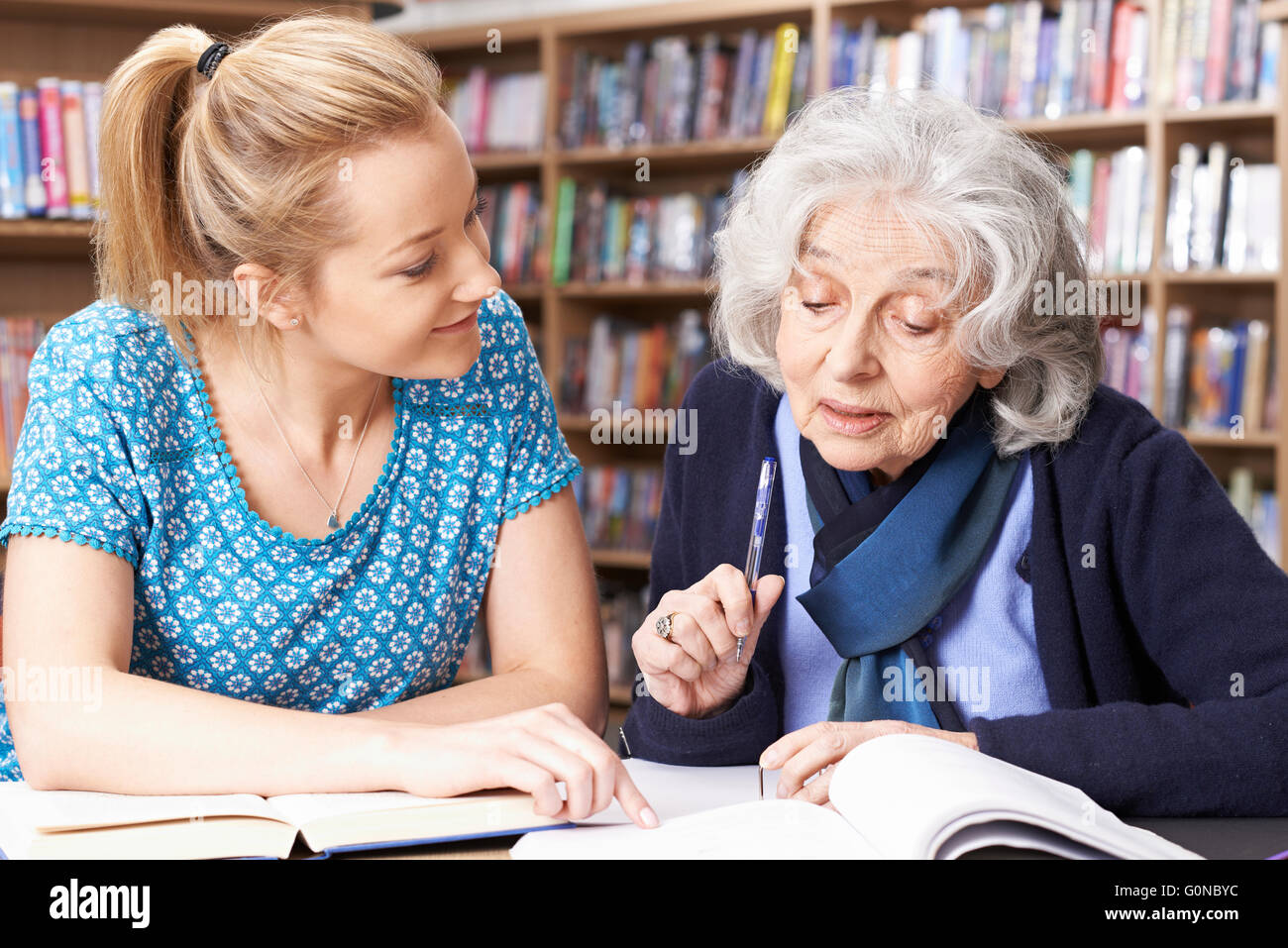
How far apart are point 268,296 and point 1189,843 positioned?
96 cm

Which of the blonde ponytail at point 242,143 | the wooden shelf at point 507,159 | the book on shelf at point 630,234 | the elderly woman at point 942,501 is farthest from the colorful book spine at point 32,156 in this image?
the elderly woman at point 942,501

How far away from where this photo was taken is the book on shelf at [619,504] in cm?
392

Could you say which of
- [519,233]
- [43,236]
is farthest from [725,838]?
[519,233]

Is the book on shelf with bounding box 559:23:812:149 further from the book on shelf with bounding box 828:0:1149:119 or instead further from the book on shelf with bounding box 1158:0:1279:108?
the book on shelf with bounding box 1158:0:1279:108

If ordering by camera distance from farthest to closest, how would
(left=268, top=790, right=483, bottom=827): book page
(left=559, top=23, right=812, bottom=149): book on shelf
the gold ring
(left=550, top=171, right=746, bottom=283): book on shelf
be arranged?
(left=550, top=171, right=746, bottom=283): book on shelf, (left=559, top=23, right=812, bottom=149): book on shelf, the gold ring, (left=268, top=790, right=483, bottom=827): book page

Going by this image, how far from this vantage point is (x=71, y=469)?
1.15m

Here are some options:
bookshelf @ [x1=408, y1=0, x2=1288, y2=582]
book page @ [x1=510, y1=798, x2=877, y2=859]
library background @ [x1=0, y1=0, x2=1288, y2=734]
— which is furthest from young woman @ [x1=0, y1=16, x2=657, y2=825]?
bookshelf @ [x1=408, y1=0, x2=1288, y2=582]

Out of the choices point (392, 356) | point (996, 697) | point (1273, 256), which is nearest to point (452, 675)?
point (392, 356)

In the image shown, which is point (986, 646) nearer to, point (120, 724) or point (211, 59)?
point (120, 724)

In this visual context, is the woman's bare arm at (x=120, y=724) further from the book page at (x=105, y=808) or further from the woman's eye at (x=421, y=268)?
the woman's eye at (x=421, y=268)

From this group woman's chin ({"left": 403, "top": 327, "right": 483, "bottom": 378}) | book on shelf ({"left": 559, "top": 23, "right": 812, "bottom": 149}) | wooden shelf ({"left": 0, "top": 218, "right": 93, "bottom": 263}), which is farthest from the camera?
book on shelf ({"left": 559, "top": 23, "right": 812, "bottom": 149})

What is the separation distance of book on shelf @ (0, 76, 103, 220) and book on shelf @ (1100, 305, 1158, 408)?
256 cm

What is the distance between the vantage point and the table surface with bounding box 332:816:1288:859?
877 millimetres

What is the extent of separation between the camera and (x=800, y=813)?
3.05 feet
